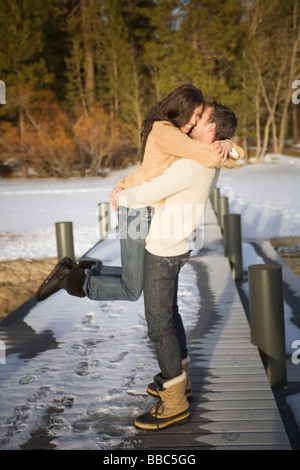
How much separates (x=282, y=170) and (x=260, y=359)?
29.1 m

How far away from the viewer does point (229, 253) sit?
298 inches

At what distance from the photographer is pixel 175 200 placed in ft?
7.79

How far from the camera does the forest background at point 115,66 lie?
34.1 metres

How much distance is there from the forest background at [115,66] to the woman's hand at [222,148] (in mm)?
32251

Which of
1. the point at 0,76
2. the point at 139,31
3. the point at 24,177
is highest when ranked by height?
the point at 139,31

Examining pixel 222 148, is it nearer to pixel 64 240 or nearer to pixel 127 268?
pixel 127 268

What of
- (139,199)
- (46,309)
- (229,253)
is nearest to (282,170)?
(229,253)

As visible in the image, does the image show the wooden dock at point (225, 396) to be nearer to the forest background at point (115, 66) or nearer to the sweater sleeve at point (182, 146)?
the sweater sleeve at point (182, 146)

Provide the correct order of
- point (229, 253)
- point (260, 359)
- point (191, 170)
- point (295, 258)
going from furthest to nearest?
1. point (295, 258)
2. point (229, 253)
3. point (260, 359)
4. point (191, 170)

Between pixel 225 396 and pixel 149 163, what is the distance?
1.46 metres

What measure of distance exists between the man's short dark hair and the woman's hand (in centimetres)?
5
